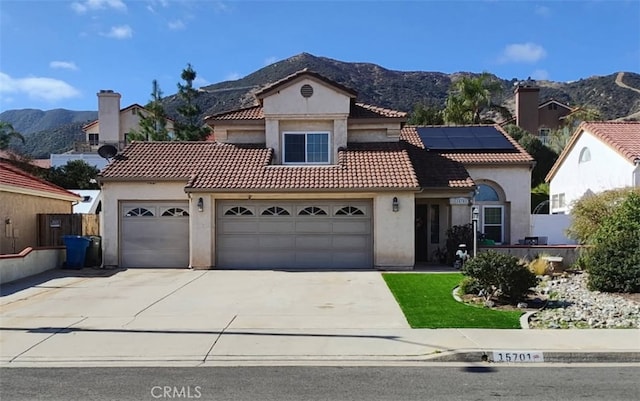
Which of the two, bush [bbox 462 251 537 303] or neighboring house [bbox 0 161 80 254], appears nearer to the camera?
bush [bbox 462 251 537 303]

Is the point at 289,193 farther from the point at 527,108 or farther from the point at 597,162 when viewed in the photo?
the point at 527,108

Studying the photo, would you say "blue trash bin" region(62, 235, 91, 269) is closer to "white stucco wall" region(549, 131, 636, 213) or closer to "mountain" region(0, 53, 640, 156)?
"white stucco wall" region(549, 131, 636, 213)

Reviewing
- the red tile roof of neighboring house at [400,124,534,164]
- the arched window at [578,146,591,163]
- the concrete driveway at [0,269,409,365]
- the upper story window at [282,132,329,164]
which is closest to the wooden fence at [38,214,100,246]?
the concrete driveway at [0,269,409,365]

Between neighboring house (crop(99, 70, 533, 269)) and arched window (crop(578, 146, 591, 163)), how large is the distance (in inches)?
379

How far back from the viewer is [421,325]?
9.72 metres

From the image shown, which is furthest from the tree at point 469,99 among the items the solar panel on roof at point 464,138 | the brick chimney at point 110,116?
the brick chimney at point 110,116

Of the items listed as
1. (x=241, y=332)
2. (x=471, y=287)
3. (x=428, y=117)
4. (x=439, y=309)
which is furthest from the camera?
(x=428, y=117)

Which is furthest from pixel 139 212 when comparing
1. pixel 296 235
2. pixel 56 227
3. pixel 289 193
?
pixel 296 235

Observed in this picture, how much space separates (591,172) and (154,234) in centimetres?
1930

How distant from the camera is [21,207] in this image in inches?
770

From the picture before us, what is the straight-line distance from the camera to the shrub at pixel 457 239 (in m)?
18.5

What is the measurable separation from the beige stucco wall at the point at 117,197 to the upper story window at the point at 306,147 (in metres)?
3.81

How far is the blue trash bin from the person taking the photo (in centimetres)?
1800
